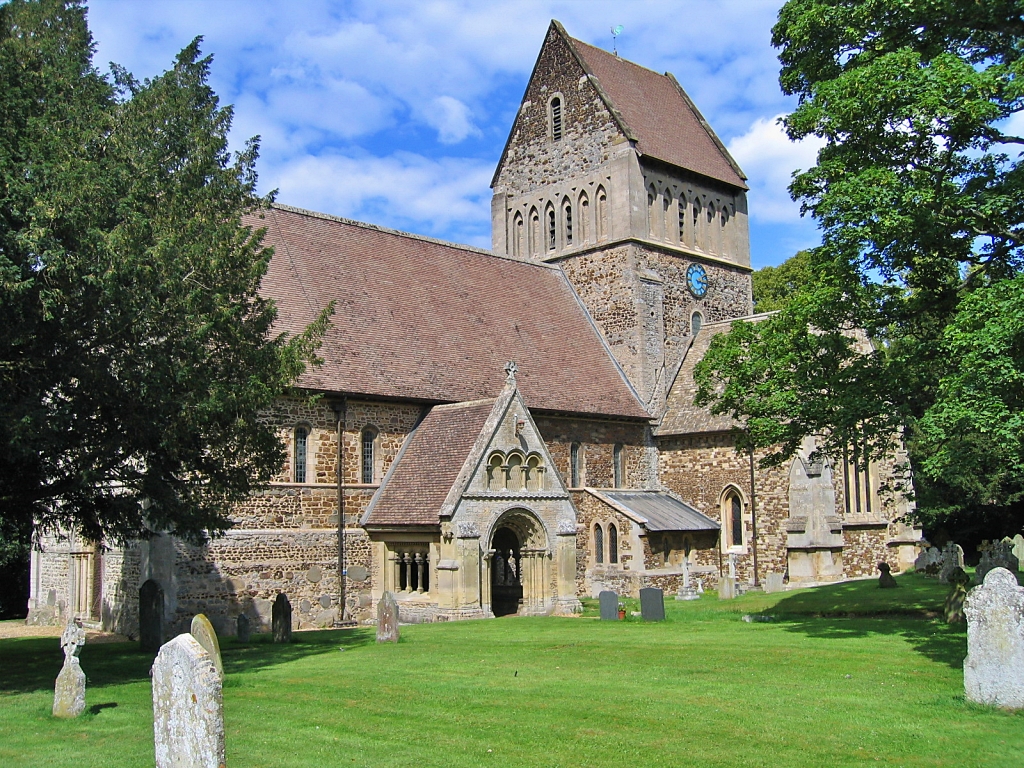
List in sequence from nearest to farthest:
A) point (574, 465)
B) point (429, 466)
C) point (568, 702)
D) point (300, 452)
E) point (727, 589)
→ 1. point (568, 702)
2. point (300, 452)
3. point (429, 466)
4. point (727, 589)
5. point (574, 465)

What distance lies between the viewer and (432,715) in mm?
12031

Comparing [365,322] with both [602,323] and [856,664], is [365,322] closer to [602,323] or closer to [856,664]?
[602,323]

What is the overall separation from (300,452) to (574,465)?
9.36 meters

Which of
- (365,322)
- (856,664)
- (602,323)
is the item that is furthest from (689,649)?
(602,323)

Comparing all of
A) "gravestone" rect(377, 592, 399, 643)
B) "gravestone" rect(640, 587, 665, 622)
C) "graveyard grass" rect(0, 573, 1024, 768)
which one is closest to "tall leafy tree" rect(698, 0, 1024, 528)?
"graveyard grass" rect(0, 573, 1024, 768)

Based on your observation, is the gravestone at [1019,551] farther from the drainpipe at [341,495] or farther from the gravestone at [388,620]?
the gravestone at [388,620]

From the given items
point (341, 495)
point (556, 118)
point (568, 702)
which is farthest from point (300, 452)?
point (556, 118)

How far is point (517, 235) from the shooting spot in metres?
39.5

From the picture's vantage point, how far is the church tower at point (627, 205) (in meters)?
35.6

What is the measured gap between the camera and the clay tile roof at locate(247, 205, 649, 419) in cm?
2703

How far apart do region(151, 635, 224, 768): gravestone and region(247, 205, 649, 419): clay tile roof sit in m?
16.7

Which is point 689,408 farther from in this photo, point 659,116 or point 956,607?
point 956,607

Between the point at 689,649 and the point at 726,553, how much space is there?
1616 cm

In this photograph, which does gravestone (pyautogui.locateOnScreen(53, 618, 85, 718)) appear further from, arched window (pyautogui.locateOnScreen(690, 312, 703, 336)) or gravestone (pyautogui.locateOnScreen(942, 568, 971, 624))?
arched window (pyautogui.locateOnScreen(690, 312, 703, 336))
